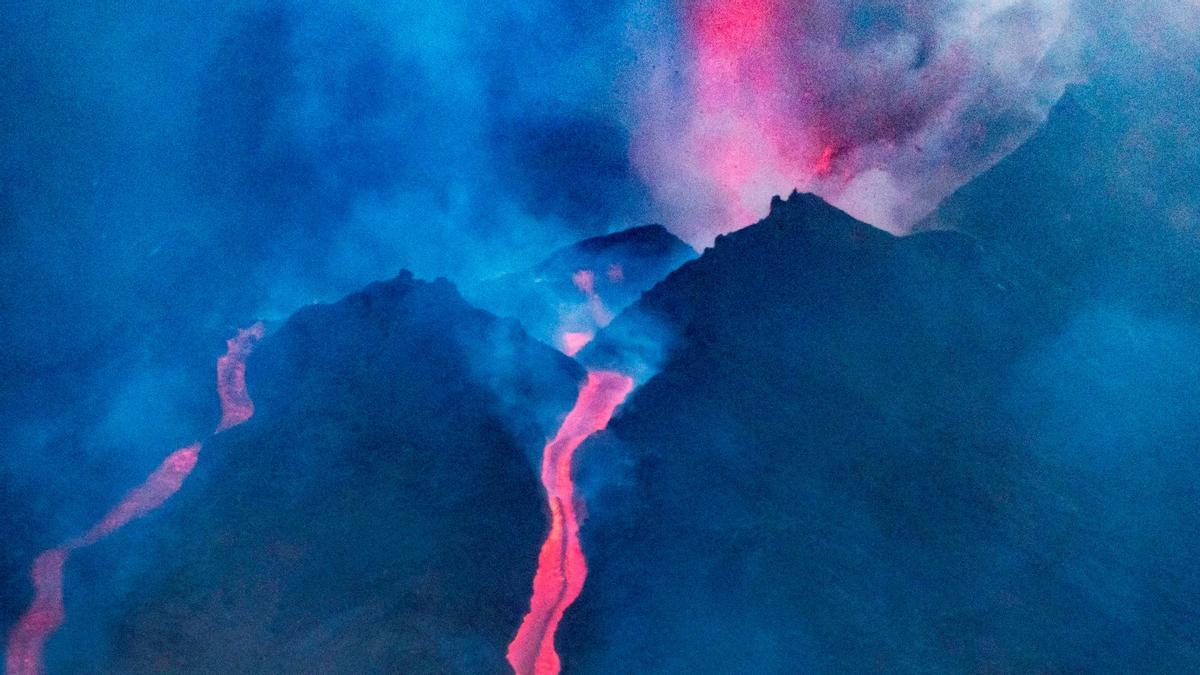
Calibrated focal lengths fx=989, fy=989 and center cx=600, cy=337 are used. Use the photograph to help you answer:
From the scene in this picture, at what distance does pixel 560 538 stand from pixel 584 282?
8.37 feet

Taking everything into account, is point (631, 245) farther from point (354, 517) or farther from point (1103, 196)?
point (1103, 196)

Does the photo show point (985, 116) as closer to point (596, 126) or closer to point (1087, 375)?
point (1087, 375)

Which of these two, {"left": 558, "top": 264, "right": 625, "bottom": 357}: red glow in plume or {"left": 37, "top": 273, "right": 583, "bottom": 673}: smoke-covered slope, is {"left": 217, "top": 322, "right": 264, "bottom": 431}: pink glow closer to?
{"left": 37, "top": 273, "right": 583, "bottom": 673}: smoke-covered slope

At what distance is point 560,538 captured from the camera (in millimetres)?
8555

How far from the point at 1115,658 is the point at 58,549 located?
8551mm

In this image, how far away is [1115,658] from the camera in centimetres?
752

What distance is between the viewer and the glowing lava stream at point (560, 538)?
7.95 meters

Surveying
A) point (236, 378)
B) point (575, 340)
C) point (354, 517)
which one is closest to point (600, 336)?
point (575, 340)

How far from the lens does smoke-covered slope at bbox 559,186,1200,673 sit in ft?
25.4

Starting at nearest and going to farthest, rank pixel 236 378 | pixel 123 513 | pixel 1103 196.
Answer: pixel 123 513 → pixel 1103 196 → pixel 236 378

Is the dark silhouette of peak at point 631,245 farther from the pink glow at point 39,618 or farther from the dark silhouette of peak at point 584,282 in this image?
the pink glow at point 39,618

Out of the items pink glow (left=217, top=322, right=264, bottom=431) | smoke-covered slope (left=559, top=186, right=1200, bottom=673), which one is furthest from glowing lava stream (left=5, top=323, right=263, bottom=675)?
smoke-covered slope (left=559, top=186, right=1200, bottom=673)

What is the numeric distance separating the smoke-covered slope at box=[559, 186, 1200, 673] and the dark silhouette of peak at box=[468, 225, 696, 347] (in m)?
0.45

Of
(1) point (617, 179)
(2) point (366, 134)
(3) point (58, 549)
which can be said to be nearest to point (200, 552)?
(3) point (58, 549)
